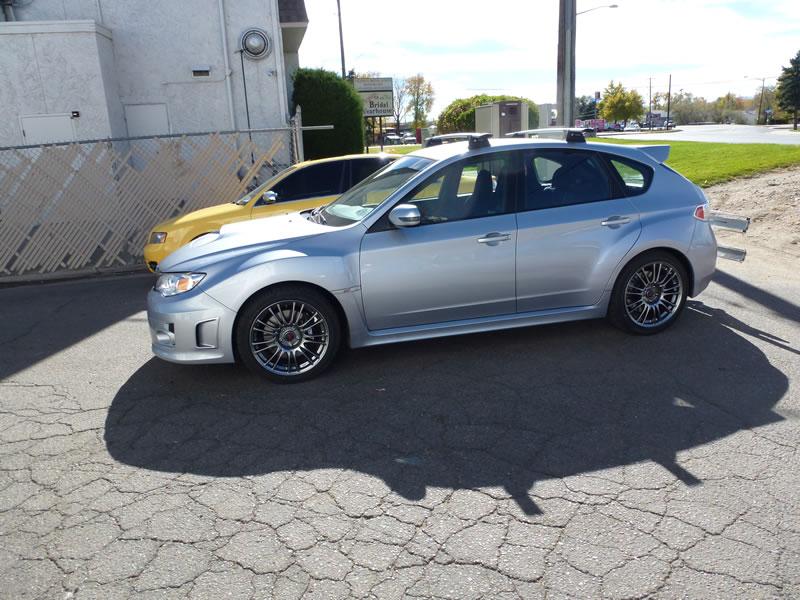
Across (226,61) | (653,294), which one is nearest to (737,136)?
(226,61)

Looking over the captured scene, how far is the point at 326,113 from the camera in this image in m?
19.8

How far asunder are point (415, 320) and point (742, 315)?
11.0 ft

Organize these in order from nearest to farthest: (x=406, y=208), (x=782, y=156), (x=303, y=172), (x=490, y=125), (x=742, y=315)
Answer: (x=406, y=208)
(x=742, y=315)
(x=303, y=172)
(x=782, y=156)
(x=490, y=125)

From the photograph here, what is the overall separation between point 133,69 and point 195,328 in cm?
1347

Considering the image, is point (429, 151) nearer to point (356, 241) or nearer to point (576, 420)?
point (356, 241)

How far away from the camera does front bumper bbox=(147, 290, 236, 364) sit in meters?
4.82

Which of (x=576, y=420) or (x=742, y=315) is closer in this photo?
(x=576, y=420)

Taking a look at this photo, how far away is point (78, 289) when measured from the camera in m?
9.12

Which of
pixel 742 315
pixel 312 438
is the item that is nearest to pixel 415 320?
pixel 312 438

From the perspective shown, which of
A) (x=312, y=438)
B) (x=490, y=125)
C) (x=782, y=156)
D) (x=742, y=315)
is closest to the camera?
(x=312, y=438)

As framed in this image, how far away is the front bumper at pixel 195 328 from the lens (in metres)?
4.82

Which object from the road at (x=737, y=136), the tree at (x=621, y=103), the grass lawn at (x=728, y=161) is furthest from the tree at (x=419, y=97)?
the grass lawn at (x=728, y=161)

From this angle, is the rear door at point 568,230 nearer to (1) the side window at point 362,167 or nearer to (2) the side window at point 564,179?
(2) the side window at point 564,179

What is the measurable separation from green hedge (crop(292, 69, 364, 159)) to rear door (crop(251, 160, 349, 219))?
1117 centimetres
